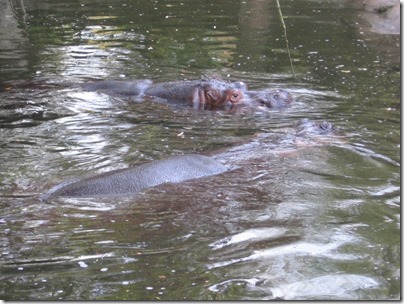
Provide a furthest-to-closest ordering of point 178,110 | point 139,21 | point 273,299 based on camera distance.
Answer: point 139,21
point 178,110
point 273,299

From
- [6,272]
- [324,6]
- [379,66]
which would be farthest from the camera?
[324,6]

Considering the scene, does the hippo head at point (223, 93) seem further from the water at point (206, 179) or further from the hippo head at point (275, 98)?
the water at point (206, 179)

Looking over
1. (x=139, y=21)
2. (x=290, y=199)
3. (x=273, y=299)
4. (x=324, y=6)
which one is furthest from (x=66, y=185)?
(x=324, y=6)

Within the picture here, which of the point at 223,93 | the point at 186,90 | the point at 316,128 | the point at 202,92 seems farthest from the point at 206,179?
the point at 186,90

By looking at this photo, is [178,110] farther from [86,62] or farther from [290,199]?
[290,199]

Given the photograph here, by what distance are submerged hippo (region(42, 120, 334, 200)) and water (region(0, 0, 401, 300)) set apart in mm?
99

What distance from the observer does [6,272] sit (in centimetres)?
438

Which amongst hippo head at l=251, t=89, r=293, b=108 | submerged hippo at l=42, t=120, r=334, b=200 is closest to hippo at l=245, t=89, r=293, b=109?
hippo head at l=251, t=89, r=293, b=108

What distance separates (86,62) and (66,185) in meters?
6.01

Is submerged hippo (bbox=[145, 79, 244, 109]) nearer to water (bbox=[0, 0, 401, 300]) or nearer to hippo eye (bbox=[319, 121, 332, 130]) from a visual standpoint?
water (bbox=[0, 0, 401, 300])

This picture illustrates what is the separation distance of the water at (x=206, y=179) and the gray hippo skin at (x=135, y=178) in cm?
10

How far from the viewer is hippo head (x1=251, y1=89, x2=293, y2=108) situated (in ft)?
29.1

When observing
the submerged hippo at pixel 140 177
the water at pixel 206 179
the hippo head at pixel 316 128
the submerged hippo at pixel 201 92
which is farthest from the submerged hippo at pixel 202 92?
the submerged hippo at pixel 140 177

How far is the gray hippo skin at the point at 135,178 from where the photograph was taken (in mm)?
5465
